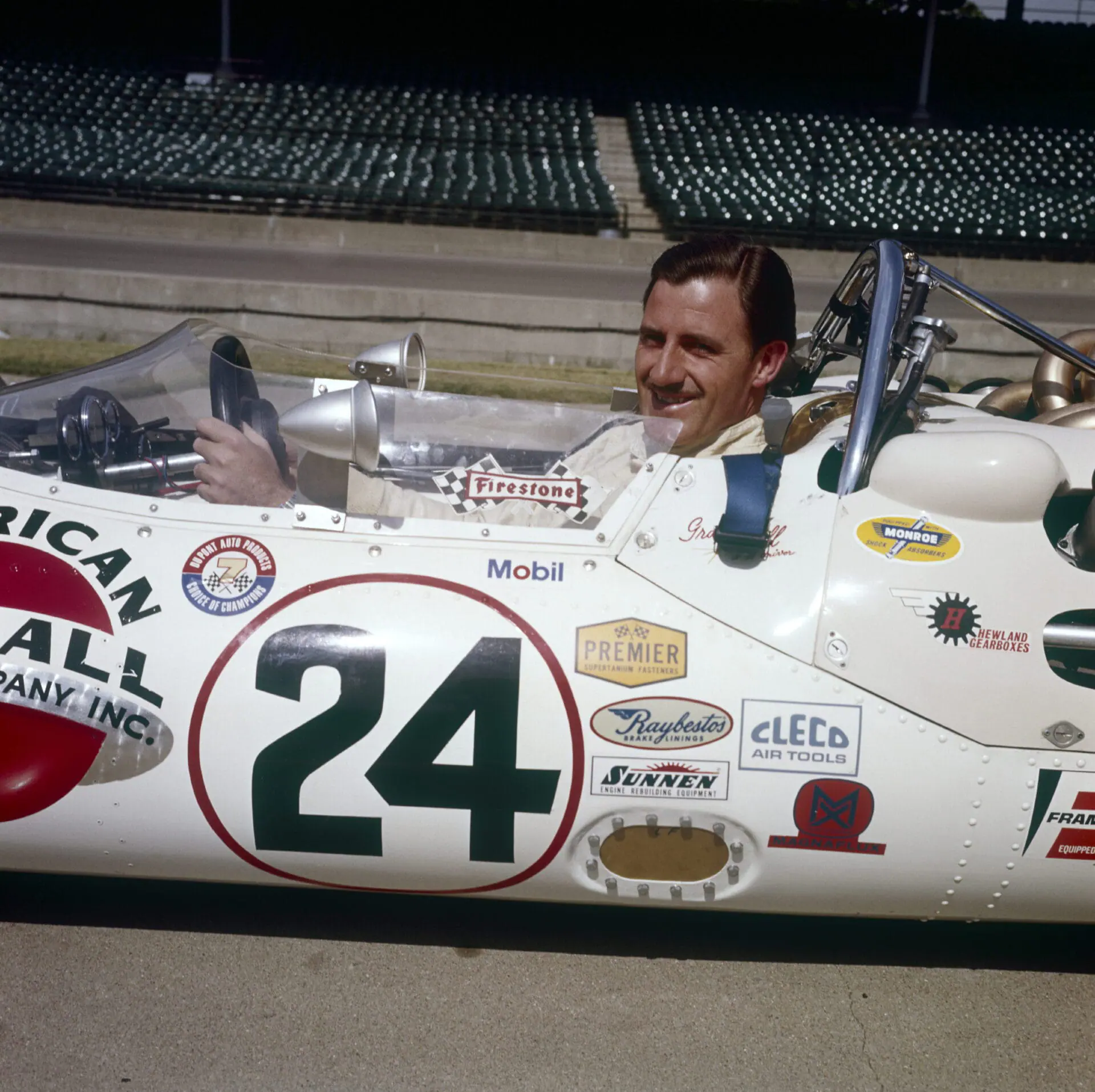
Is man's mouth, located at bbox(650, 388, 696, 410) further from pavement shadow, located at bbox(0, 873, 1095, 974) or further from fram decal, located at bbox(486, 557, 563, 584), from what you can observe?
pavement shadow, located at bbox(0, 873, 1095, 974)

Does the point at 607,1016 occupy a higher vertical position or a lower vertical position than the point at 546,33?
lower

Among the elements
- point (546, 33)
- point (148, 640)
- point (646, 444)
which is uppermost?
point (546, 33)

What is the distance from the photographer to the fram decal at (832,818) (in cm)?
201

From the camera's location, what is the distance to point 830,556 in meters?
2.09

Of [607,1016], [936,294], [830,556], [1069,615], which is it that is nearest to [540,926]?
[607,1016]

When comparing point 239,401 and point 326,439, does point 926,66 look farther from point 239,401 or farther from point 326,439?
point 326,439

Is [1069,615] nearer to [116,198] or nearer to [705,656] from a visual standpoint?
[705,656]

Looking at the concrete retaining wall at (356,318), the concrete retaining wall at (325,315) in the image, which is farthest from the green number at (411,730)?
the concrete retaining wall at (325,315)

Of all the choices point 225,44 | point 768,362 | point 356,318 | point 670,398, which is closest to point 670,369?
point 670,398

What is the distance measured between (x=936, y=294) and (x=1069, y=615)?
14.3m

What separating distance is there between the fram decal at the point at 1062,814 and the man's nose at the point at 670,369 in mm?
1154

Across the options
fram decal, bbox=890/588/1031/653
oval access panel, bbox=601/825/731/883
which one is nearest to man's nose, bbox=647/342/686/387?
fram decal, bbox=890/588/1031/653

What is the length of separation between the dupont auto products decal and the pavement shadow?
1.32 ft

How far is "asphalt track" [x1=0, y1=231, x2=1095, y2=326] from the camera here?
14539 millimetres
